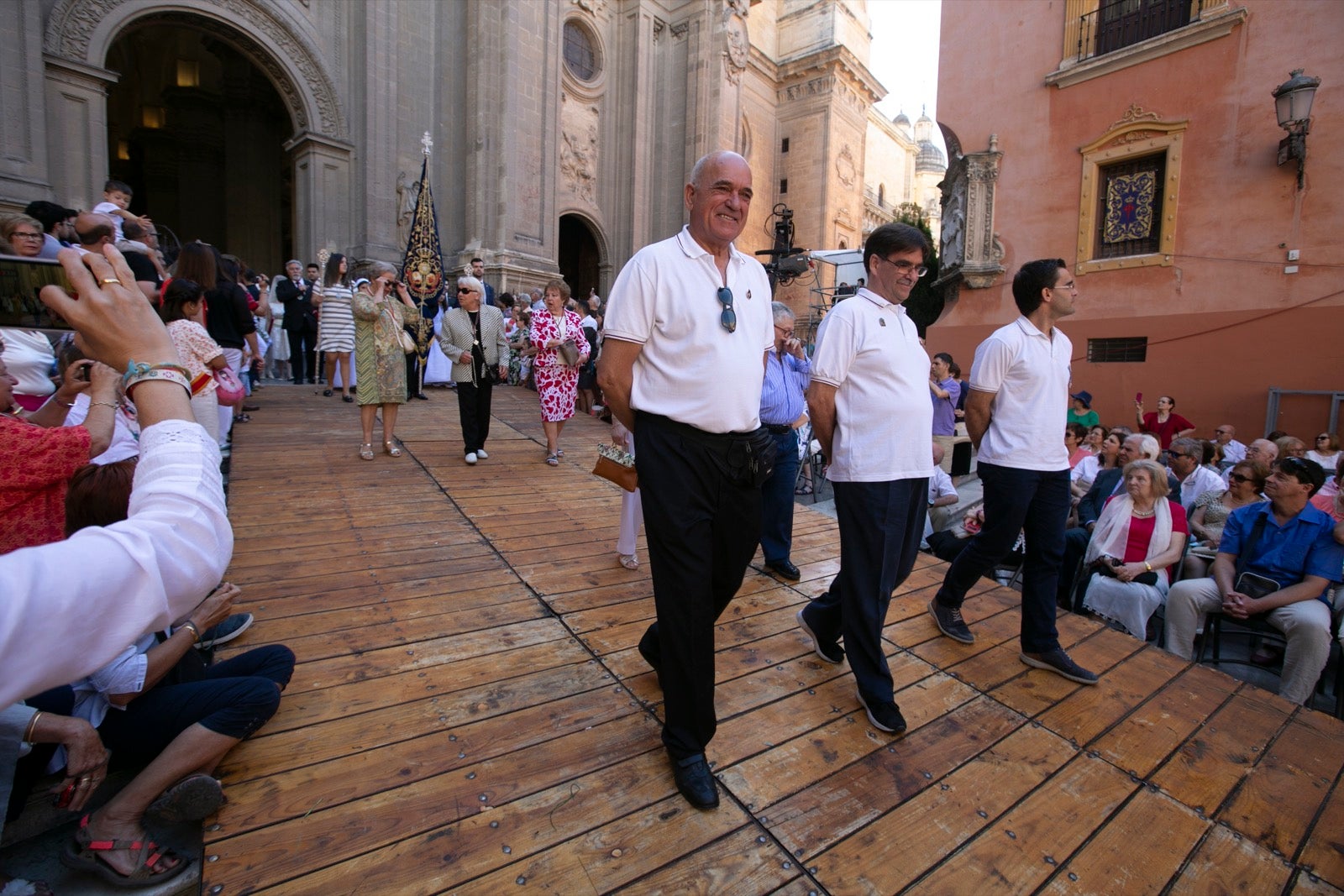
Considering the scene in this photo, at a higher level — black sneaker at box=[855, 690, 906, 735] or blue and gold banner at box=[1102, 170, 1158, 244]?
blue and gold banner at box=[1102, 170, 1158, 244]

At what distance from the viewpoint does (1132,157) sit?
11.0m

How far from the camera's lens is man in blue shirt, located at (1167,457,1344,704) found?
12.5 ft

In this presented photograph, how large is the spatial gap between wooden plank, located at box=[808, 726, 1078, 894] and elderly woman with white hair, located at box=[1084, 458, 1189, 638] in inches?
91.0

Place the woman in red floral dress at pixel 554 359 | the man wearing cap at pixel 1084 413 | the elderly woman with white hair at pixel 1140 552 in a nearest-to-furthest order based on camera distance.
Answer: the elderly woman with white hair at pixel 1140 552, the woman in red floral dress at pixel 554 359, the man wearing cap at pixel 1084 413

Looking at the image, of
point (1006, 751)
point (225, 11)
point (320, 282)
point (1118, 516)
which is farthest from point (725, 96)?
point (1006, 751)

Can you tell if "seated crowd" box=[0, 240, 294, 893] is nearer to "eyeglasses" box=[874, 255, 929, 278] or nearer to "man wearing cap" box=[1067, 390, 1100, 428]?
"eyeglasses" box=[874, 255, 929, 278]

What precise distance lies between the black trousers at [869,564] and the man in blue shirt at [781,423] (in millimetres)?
1392

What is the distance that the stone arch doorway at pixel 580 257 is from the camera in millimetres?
22047

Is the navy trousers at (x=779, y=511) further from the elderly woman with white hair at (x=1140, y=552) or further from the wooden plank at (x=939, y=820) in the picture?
the elderly woman with white hair at (x=1140, y=552)

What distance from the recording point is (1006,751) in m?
2.59

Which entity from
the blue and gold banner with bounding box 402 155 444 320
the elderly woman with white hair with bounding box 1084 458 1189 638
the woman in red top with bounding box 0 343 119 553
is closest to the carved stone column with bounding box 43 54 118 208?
the blue and gold banner with bounding box 402 155 444 320

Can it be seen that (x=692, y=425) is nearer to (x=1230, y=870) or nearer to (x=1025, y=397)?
(x=1025, y=397)

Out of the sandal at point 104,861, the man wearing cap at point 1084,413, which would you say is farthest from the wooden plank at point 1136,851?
the man wearing cap at point 1084,413

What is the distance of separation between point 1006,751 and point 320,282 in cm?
1188
